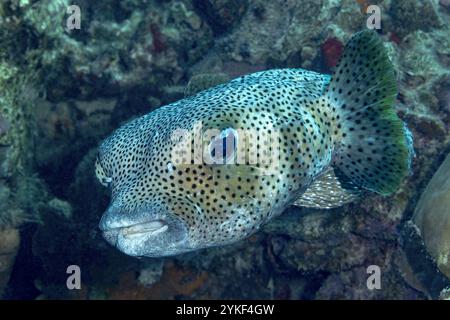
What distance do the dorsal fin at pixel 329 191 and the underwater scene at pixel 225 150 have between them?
0.9 inches

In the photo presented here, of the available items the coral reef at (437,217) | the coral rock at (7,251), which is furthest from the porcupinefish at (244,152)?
the coral rock at (7,251)

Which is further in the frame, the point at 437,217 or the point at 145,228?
the point at 437,217

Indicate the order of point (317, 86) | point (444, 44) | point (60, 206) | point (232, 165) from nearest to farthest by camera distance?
point (232, 165), point (317, 86), point (444, 44), point (60, 206)

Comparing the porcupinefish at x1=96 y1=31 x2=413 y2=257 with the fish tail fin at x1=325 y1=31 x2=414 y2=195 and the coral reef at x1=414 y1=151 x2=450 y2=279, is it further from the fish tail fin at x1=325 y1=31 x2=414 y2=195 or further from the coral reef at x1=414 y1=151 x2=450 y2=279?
the coral reef at x1=414 y1=151 x2=450 y2=279

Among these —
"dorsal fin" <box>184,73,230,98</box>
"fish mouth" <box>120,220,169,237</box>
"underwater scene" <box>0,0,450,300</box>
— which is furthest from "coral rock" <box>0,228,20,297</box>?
"fish mouth" <box>120,220,169,237</box>

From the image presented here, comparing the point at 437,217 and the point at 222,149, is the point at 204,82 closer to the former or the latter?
the point at 222,149

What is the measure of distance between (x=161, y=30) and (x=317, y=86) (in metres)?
4.99

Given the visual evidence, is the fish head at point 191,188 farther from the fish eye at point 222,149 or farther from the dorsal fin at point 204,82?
the dorsal fin at point 204,82

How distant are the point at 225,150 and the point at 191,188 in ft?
1.32

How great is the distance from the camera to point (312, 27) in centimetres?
754

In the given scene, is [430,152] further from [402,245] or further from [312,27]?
[312,27]

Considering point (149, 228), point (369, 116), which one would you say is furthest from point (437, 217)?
point (149, 228)

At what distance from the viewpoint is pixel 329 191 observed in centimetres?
503
